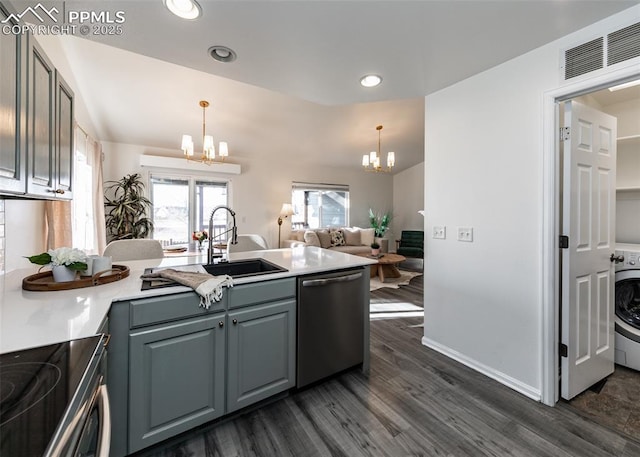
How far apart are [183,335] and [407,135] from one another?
221 inches

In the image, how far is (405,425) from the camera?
1.61 m

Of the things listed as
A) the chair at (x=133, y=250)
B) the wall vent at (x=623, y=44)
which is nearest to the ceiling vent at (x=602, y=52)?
the wall vent at (x=623, y=44)

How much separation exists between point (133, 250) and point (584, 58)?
340 cm

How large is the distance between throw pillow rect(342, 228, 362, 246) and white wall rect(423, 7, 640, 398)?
12.7 ft

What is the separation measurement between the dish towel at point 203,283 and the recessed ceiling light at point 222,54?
1.44 m

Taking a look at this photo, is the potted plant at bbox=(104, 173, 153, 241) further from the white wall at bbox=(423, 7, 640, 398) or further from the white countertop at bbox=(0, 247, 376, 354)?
the white wall at bbox=(423, 7, 640, 398)

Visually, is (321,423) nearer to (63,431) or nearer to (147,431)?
(147,431)

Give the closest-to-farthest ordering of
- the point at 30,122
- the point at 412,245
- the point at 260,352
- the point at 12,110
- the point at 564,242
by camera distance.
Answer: the point at 12,110
the point at 30,122
the point at 260,352
the point at 564,242
the point at 412,245

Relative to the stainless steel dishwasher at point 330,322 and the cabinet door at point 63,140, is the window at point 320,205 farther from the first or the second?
the cabinet door at point 63,140

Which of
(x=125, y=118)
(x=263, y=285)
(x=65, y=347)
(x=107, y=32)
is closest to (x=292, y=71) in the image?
(x=107, y=32)

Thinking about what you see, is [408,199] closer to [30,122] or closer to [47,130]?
[47,130]

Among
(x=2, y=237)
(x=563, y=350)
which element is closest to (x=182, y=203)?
(x=2, y=237)

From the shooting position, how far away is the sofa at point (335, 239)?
5801mm

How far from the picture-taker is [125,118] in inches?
163
